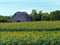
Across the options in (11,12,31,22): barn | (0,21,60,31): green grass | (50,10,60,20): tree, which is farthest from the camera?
(11,12,31,22): barn

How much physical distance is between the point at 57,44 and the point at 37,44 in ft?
1.98

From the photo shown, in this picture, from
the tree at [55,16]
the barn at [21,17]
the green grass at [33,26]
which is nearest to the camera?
the green grass at [33,26]

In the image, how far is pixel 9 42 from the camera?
24.4 ft

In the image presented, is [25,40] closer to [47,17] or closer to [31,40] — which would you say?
[31,40]

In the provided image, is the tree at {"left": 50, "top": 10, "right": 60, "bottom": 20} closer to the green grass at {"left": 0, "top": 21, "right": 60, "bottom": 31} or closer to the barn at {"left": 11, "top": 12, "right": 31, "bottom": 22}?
the barn at {"left": 11, "top": 12, "right": 31, "bottom": 22}

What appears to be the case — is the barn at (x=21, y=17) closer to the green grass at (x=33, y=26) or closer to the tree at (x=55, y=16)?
the tree at (x=55, y=16)

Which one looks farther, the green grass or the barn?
the barn

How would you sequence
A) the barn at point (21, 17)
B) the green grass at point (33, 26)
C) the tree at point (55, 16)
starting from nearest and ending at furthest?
the green grass at point (33, 26), the tree at point (55, 16), the barn at point (21, 17)

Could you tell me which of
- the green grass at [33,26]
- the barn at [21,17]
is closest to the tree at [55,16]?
the barn at [21,17]

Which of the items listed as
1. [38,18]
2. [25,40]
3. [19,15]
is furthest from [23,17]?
[25,40]

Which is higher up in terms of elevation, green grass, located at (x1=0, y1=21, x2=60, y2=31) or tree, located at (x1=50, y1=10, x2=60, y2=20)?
tree, located at (x1=50, y1=10, x2=60, y2=20)

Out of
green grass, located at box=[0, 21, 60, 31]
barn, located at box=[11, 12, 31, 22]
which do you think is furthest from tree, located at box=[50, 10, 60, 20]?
green grass, located at box=[0, 21, 60, 31]

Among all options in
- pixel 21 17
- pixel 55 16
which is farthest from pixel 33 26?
pixel 21 17

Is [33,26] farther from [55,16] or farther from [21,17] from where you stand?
[21,17]
